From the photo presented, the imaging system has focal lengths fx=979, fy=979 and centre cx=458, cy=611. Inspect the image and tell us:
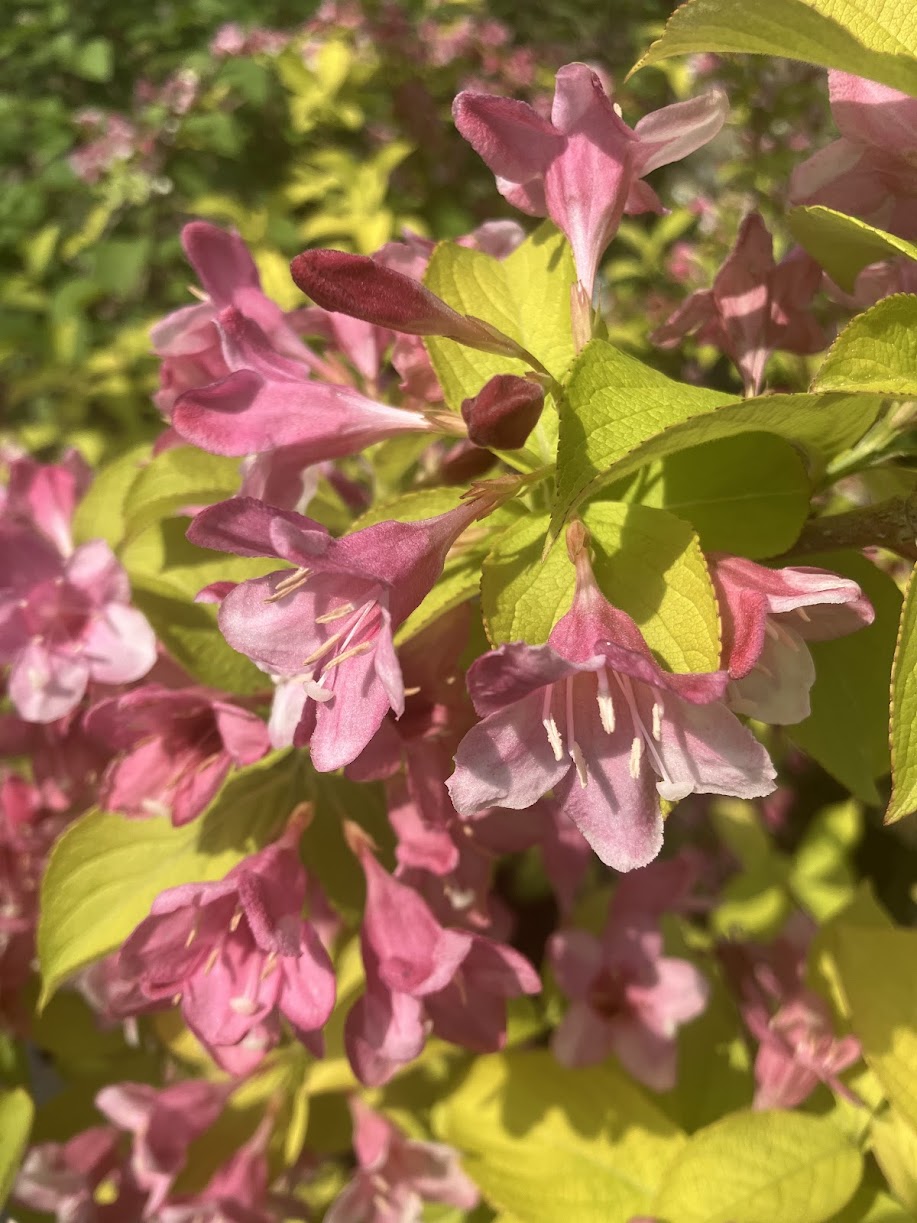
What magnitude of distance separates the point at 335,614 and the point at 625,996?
0.74 metres

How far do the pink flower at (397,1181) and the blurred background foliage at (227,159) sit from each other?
167 centimetres

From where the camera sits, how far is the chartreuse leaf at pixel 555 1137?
988 mm

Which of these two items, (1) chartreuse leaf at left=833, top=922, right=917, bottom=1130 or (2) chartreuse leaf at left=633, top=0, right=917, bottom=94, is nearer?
(2) chartreuse leaf at left=633, top=0, right=917, bottom=94

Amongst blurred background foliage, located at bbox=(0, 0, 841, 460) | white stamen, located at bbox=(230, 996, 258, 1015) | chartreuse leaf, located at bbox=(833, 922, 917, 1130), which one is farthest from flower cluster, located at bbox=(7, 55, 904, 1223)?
blurred background foliage, located at bbox=(0, 0, 841, 460)

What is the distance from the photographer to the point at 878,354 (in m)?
0.54

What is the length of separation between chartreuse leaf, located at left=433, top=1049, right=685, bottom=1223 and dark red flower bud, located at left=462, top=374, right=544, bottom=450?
0.79 m

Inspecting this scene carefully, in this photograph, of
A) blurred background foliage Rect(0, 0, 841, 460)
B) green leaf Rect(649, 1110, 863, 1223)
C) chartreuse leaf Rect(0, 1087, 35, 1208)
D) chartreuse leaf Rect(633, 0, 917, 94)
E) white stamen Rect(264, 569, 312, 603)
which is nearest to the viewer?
chartreuse leaf Rect(633, 0, 917, 94)

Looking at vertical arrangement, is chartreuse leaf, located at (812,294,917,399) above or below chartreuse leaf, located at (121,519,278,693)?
above

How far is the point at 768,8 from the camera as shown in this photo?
0.51m

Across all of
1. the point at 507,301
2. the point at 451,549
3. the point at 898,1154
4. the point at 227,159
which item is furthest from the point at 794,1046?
the point at 227,159

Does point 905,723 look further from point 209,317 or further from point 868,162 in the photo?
point 209,317

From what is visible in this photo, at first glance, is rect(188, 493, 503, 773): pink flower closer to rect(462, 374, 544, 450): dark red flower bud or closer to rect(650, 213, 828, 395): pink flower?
rect(462, 374, 544, 450): dark red flower bud

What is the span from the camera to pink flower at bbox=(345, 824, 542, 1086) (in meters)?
0.80

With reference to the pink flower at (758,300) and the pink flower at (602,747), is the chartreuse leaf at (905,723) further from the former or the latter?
the pink flower at (758,300)
